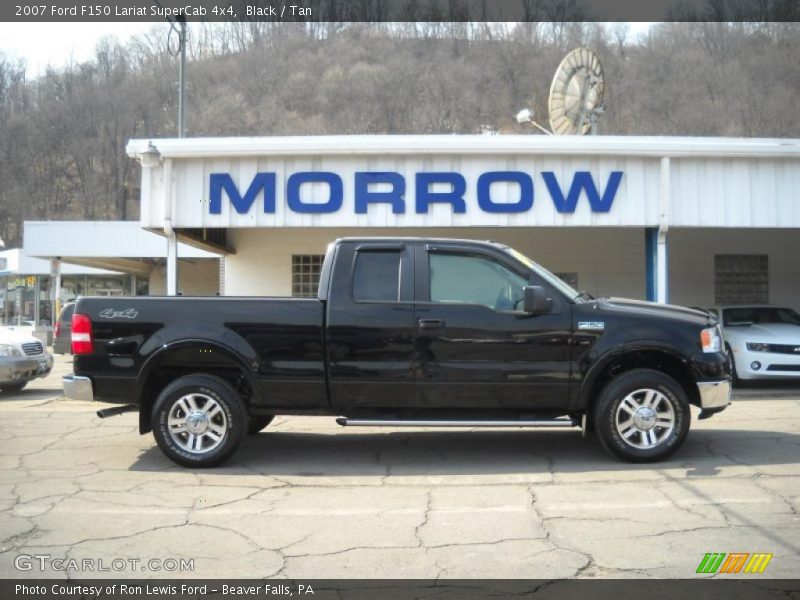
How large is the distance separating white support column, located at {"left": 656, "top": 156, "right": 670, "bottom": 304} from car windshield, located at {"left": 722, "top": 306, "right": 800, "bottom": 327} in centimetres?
129

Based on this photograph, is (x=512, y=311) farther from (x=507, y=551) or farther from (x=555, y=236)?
(x=555, y=236)

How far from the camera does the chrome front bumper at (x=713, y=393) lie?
20.1 feet

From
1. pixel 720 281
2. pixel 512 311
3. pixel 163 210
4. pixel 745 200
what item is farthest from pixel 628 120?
pixel 512 311

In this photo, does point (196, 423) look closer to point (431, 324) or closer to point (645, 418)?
point (431, 324)

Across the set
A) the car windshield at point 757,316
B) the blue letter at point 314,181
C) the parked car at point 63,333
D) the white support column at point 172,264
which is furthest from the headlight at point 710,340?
the parked car at point 63,333

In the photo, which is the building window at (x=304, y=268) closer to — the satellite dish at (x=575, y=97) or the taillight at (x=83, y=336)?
the satellite dish at (x=575, y=97)

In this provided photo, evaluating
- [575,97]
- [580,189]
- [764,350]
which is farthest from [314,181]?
[764,350]

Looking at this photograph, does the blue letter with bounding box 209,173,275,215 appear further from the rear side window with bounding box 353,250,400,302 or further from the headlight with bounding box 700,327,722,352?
the headlight with bounding box 700,327,722,352

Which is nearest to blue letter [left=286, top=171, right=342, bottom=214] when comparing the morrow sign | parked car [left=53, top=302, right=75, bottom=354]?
the morrow sign

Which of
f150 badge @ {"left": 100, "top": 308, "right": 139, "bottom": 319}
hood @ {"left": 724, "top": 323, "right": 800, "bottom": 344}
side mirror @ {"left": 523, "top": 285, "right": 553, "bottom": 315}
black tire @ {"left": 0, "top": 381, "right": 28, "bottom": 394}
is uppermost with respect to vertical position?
side mirror @ {"left": 523, "top": 285, "right": 553, "bottom": 315}

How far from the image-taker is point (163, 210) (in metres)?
12.0

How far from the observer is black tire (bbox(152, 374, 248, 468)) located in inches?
242

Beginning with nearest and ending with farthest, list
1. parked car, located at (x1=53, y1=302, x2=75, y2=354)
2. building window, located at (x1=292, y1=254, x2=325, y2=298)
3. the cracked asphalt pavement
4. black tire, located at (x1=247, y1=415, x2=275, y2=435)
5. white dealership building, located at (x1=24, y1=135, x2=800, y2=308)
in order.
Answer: the cracked asphalt pavement < black tire, located at (x1=247, y1=415, x2=275, y2=435) < white dealership building, located at (x1=24, y1=135, x2=800, y2=308) < building window, located at (x1=292, y1=254, x2=325, y2=298) < parked car, located at (x1=53, y1=302, x2=75, y2=354)
